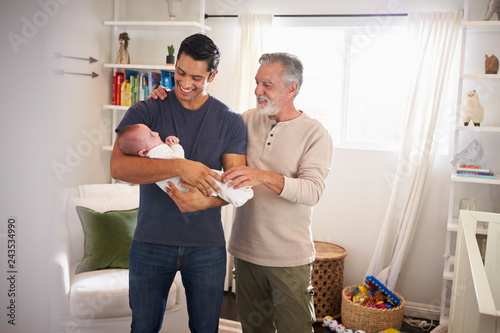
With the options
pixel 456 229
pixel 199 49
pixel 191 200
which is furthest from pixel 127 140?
pixel 456 229

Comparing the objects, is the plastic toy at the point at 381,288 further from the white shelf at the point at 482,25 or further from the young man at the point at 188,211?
the young man at the point at 188,211

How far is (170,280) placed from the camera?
1.77 m

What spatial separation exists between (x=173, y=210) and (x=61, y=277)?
1.12 m

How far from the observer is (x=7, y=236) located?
3.30 ft

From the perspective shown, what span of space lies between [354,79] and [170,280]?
2.48 m

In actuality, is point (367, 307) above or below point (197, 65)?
below

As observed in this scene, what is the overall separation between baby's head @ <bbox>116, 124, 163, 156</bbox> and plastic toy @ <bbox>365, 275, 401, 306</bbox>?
2233 millimetres

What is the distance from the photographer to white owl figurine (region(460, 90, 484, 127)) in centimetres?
316

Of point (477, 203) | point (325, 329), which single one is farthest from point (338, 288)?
point (477, 203)

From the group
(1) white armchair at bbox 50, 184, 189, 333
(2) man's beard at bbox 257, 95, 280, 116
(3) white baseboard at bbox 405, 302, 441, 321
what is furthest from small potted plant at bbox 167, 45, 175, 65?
(3) white baseboard at bbox 405, 302, 441, 321

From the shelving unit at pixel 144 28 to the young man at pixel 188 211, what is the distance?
197 cm

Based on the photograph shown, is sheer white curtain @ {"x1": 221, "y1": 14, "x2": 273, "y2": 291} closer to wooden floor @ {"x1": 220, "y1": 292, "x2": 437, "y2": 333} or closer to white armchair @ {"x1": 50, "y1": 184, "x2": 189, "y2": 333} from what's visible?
white armchair @ {"x1": 50, "y1": 184, "x2": 189, "y2": 333}

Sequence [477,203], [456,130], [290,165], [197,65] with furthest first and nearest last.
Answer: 1. [477,203]
2. [456,130]
3. [290,165]
4. [197,65]

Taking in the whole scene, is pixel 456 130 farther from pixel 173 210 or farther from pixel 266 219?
pixel 173 210
